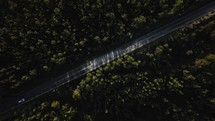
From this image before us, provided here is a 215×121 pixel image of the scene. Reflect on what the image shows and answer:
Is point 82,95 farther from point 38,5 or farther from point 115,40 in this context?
point 38,5

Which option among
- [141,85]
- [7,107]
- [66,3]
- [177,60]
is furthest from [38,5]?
[177,60]

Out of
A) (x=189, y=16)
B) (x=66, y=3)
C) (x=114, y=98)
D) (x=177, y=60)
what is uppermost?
(x=66, y=3)

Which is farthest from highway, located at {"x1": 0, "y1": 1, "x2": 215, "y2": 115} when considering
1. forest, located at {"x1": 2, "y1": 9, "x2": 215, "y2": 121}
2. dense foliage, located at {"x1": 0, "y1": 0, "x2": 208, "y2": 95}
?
dense foliage, located at {"x1": 0, "y1": 0, "x2": 208, "y2": 95}

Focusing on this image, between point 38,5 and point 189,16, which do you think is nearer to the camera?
point 38,5

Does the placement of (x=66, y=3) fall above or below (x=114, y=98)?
above

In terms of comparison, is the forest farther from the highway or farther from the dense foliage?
the dense foliage

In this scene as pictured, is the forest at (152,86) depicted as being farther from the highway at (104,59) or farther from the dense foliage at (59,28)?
the dense foliage at (59,28)

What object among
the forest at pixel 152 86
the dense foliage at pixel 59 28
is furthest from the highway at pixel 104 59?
the dense foliage at pixel 59 28
